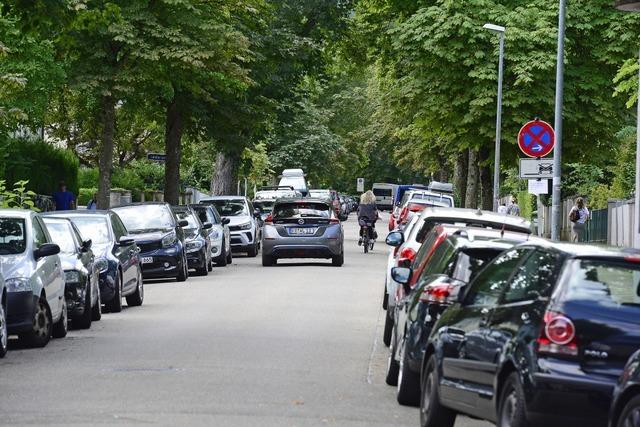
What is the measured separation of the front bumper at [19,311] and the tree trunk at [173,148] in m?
31.2

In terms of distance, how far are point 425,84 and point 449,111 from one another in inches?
43.6

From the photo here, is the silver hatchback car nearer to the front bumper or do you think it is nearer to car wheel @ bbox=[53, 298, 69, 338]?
car wheel @ bbox=[53, 298, 69, 338]

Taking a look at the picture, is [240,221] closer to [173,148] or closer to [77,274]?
[173,148]

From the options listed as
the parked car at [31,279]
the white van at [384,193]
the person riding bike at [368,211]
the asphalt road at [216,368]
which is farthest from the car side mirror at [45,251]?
the white van at [384,193]

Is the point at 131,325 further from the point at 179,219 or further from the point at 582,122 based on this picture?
the point at 582,122

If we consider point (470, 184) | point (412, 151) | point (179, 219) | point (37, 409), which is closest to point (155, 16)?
point (179, 219)

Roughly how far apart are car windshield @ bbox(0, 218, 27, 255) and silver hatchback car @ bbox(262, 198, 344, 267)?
707 inches

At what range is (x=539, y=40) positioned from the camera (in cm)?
4747

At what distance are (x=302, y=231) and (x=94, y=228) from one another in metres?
12.4

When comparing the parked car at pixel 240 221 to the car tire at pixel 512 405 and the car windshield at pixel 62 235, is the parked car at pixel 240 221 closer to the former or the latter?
the car windshield at pixel 62 235

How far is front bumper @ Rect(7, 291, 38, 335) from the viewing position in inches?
646

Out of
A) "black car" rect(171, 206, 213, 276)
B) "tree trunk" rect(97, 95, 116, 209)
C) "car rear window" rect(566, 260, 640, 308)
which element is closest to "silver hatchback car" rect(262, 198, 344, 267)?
"black car" rect(171, 206, 213, 276)

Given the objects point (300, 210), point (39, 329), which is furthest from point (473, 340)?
point (300, 210)

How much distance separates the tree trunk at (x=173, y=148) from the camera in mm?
48000
